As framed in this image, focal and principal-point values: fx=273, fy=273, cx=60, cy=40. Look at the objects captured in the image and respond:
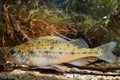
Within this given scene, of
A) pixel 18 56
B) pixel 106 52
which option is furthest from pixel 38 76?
pixel 106 52

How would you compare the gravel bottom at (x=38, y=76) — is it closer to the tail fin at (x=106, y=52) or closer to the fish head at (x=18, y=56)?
the fish head at (x=18, y=56)

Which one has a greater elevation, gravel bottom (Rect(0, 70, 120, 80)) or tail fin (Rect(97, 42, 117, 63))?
tail fin (Rect(97, 42, 117, 63))

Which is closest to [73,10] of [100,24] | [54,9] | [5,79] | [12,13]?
[54,9]

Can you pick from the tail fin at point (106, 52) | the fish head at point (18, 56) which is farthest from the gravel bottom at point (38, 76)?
the tail fin at point (106, 52)

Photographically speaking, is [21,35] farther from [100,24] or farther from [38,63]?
[100,24]

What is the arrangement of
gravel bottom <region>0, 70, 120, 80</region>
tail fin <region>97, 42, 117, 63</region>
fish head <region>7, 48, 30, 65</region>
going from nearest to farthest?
gravel bottom <region>0, 70, 120, 80</region>, fish head <region>7, 48, 30, 65</region>, tail fin <region>97, 42, 117, 63</region>

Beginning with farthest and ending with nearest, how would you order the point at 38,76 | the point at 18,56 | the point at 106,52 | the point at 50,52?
1. the point at 106,52
2. the point at 50,52
3. the point at 18,56
4. the point at 38,76

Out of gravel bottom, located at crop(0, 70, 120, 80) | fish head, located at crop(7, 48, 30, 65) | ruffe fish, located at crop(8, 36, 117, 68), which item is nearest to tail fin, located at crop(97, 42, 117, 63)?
ruffe fish, located at crop(8, 36, 117, 68)

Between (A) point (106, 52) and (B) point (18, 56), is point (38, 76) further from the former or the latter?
(A) point (106, 52)

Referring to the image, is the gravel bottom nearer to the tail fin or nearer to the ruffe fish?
the ruffe fish
